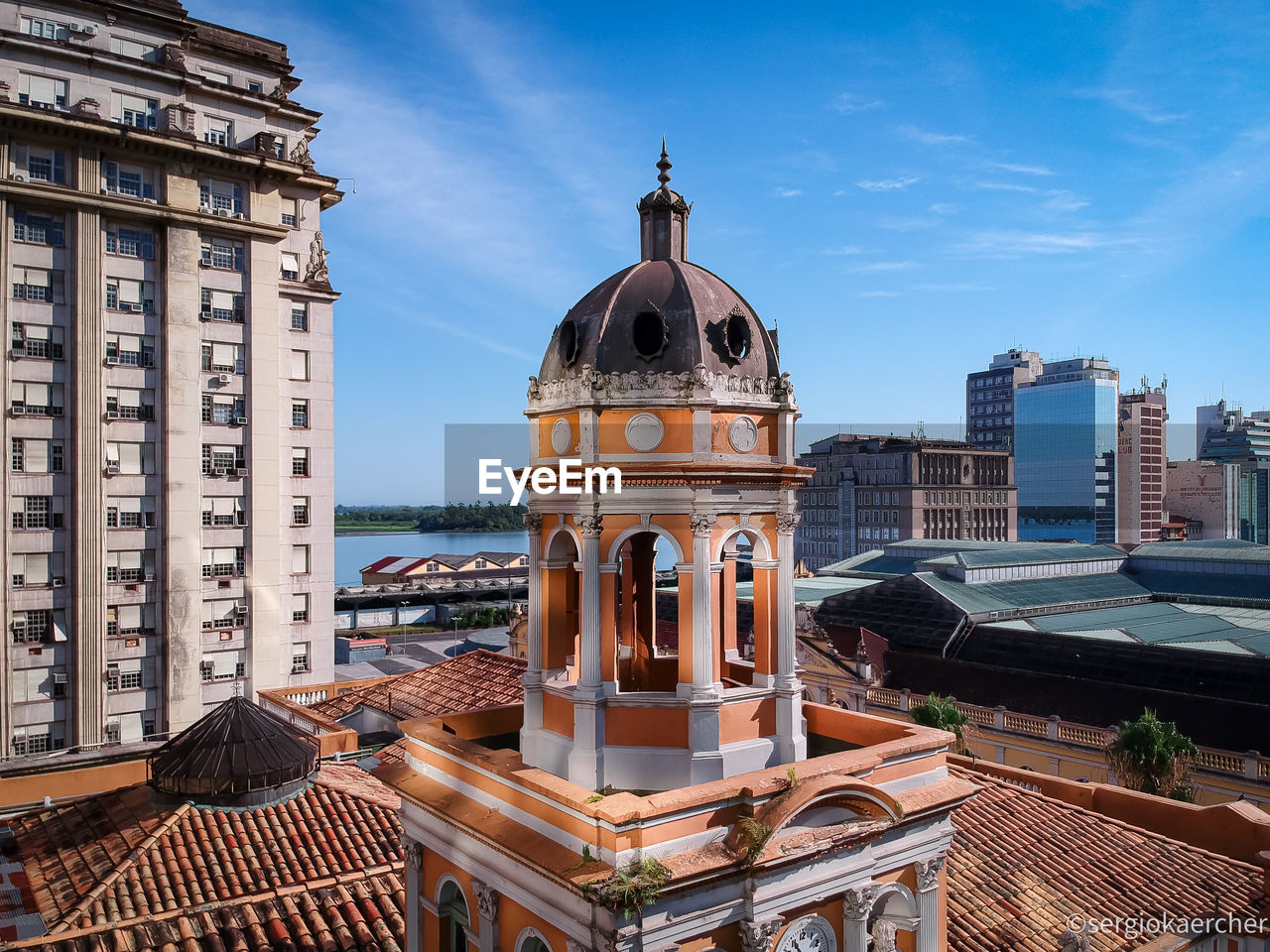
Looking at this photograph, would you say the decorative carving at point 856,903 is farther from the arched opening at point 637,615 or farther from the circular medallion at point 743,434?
the circular medallion at point 743,434

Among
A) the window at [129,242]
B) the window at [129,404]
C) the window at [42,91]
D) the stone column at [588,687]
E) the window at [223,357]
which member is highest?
the window at [42,91]

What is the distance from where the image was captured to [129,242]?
39.7 m

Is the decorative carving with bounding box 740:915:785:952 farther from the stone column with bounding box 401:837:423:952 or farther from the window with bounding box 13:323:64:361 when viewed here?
the window with bounding box 13:323:64:361

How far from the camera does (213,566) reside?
1644 inches

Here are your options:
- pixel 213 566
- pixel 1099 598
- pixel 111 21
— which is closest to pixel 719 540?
pixel 213 566

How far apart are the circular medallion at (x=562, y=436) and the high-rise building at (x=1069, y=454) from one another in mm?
170029

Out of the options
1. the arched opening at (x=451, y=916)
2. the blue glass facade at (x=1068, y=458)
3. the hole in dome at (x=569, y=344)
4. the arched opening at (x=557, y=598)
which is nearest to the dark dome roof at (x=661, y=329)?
the hole in dome at (x=569, y=344)

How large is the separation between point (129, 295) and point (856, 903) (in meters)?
39.9

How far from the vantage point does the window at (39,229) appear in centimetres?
3728

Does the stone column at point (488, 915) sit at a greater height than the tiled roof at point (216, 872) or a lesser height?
greater

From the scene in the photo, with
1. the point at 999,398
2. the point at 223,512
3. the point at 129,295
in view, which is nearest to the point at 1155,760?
the point at 223,512

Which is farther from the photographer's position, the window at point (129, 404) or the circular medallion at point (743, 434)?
the window at point (129, 404)

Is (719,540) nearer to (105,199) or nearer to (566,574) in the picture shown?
(566,574)

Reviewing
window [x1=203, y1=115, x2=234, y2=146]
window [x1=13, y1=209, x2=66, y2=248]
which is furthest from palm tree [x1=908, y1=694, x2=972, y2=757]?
window [x1=13, y1=209, x2=66, y2=248]
